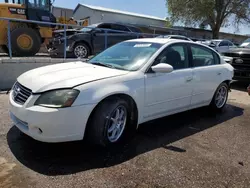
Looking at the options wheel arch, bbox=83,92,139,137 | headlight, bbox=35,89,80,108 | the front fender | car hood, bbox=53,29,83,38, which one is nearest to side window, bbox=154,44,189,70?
the front fender

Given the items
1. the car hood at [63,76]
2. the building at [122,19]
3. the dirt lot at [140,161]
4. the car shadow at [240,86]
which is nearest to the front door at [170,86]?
the dirt lot at [140,161]

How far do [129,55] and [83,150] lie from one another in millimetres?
1689

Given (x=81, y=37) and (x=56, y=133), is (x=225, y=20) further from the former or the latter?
(x=56, y=133)

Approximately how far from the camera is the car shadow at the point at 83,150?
295 cm

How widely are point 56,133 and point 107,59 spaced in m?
1.70

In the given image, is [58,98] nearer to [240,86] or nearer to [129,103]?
[129,103]

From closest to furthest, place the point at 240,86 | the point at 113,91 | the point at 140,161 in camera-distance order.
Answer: the point at 140,161 → the point at 113,91 → the point at 240,86

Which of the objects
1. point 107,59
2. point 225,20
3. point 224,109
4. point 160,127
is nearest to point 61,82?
point 107,59

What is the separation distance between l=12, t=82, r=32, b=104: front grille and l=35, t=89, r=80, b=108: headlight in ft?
0.81

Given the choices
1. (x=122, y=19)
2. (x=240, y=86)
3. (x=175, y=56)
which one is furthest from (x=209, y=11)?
(x=175, y=56)

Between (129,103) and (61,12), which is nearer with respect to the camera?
(129,103)

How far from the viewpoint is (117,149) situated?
11.3ft

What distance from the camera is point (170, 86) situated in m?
4.05

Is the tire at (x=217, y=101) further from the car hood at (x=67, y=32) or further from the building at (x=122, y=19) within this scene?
the building at (x=122, y=19)
